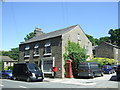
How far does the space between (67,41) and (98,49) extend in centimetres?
2722

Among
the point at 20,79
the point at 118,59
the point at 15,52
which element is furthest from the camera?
the point at 15,52

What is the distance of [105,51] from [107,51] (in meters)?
0.67

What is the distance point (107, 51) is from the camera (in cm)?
4647

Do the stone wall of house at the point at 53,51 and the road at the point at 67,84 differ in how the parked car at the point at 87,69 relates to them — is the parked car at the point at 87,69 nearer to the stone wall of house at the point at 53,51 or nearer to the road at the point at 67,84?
the road at the point at 67,84

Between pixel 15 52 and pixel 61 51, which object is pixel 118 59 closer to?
pixel 61 51

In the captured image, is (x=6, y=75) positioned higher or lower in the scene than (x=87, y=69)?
lower

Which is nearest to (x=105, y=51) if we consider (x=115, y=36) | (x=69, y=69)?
(x=115, y=36)

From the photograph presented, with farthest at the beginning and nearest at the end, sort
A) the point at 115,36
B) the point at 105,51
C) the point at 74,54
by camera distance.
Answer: the point at 115,36 < the point at 105,51 < the point at 74,54

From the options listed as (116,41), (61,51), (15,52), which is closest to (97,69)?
(61,51)

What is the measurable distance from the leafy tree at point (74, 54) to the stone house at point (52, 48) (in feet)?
2.34

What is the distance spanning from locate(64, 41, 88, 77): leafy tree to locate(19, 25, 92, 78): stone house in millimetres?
713

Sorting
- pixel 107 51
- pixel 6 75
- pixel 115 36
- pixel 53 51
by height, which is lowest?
pixel 6 75

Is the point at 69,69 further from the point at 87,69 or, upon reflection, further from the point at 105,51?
the point at 105,51

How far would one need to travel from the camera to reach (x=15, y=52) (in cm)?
9112
